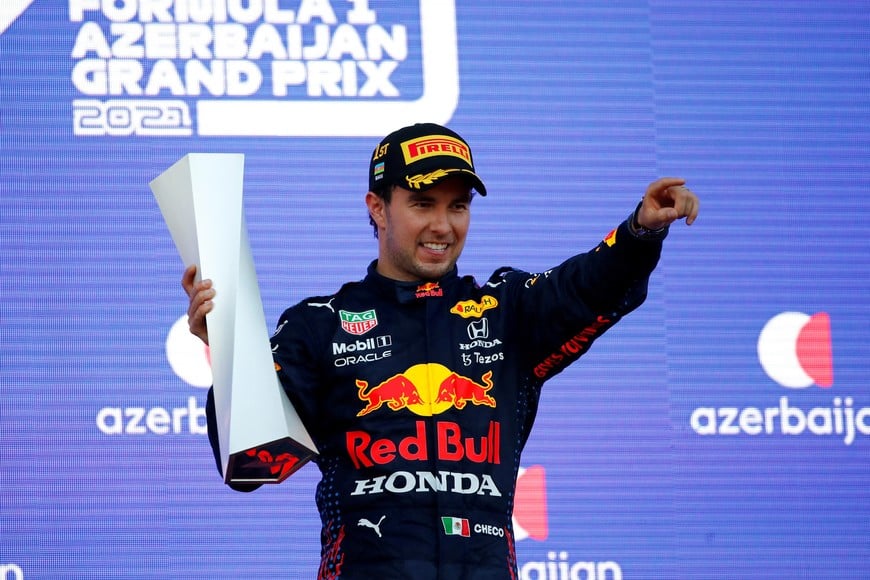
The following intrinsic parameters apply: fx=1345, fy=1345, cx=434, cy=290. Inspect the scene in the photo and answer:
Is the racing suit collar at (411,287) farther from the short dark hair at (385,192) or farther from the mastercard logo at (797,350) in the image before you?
the mastercard logo at (797,350)

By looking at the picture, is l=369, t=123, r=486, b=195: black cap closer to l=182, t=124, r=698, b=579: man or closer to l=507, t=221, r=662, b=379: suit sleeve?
l=182, t=124, r=698, b=579: man

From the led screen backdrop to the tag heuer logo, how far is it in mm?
1032

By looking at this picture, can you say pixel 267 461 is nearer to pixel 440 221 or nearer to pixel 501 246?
pixel 440 221

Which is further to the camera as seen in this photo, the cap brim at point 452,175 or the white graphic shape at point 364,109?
the white graphic shape at point 364,109

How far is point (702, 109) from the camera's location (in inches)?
134

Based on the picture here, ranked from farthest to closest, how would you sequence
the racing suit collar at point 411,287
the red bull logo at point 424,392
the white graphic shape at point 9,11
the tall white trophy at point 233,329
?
the white graphic shape at point 9,11 < the racing suit collar at point 411,287 < the red bull logo at point 424,392 < the tall white trophy at point 233,329

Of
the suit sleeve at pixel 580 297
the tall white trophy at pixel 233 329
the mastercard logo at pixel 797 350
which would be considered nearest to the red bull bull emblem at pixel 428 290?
the suit sleeve at pixel 580 297

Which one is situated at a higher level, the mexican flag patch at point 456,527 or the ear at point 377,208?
the ear at point 377,208

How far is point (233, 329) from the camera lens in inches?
76.7

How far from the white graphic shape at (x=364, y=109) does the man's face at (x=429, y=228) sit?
111 centimetres

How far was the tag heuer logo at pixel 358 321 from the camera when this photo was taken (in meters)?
2.14

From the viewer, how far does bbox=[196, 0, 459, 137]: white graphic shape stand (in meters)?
3.21

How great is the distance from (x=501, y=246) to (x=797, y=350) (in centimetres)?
77

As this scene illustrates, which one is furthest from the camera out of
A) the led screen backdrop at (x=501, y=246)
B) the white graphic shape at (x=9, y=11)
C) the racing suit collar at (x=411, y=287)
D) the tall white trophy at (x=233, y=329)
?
the white graphic shape at (x=9, y=11)
